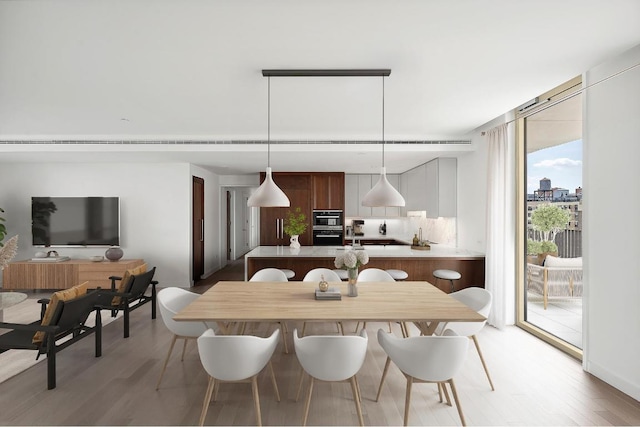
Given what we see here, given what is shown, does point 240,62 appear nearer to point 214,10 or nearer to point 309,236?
point 214,10

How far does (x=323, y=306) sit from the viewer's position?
261 cm

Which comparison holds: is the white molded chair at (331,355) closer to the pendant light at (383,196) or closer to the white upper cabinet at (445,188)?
the pendant light at (383,196)

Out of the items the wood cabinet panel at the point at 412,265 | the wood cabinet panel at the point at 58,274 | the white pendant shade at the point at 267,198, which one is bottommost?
the wood cabinet panel at the point at 58,274

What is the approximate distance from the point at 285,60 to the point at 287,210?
4911mm

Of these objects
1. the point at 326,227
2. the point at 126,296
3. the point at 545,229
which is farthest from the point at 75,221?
the point at 545,229

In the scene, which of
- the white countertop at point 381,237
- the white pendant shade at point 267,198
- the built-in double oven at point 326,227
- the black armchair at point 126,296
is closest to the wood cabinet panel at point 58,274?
the black armchair at point 126,296

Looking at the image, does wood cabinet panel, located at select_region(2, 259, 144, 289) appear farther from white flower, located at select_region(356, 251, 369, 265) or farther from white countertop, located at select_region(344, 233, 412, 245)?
white countertop, located at select_region(344, 233, 412, 245)

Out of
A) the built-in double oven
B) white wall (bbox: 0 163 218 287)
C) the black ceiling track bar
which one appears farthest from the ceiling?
the built-in double oven

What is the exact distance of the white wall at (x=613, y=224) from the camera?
8.18 feet

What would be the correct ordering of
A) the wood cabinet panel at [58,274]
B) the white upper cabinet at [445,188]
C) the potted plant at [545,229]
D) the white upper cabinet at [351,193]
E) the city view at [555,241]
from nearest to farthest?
the city view at [555,241]
the potted plant at [545,229]
the white upper cabinet at [445,188]
the wood cabinet panel at [58,274]
the white upper cabinet at [351,193]

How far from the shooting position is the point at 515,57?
8.24 feet

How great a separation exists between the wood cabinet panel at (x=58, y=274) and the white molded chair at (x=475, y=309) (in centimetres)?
540

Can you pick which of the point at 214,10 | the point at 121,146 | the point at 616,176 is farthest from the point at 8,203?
the point at 616,176

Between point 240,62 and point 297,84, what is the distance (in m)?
0.63
